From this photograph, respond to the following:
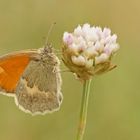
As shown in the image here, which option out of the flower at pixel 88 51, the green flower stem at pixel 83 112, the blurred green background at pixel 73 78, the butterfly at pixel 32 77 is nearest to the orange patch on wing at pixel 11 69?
the butterfly at pixel 32 77

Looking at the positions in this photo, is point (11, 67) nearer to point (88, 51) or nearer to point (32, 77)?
point (32, 77)

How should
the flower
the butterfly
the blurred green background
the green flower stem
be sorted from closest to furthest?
1. the green flower stem
2. the flower
3. the butterfly
4. the blurred green background

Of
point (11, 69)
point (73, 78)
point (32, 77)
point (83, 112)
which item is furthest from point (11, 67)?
point (73, 78)

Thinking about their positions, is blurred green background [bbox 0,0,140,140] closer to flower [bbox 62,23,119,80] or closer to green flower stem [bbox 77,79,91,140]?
flower [bbox 62,23,119,80]

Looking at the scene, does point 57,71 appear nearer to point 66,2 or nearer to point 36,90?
point 36,90

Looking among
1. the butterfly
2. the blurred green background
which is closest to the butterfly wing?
the butterfly

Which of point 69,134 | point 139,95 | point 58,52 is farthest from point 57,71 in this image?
point 139,95

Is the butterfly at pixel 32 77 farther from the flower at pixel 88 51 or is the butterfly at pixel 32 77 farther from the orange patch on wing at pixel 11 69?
the flower at pixel 88 51

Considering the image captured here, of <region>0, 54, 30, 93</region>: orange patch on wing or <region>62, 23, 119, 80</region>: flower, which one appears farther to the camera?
<region>0, 54, 30, 93</region>: orange patch on wing
